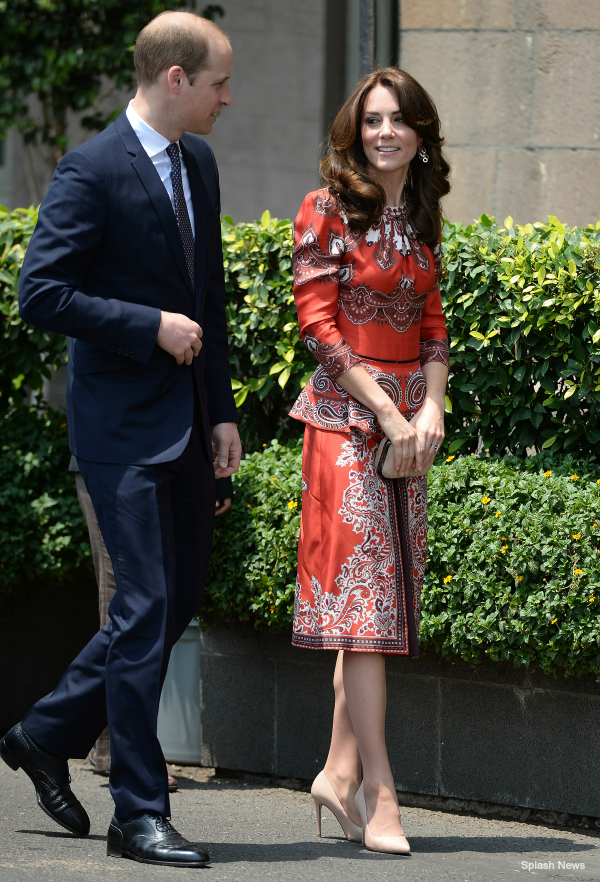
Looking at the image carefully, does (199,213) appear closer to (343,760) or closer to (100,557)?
(100,557)

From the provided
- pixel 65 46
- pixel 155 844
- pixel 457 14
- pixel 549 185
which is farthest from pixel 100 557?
pixel 65 46

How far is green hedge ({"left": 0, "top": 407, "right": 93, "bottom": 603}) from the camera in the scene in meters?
4.85

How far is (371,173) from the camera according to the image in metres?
3.55

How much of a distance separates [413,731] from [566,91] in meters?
3.66

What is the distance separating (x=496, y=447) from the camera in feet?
14.7

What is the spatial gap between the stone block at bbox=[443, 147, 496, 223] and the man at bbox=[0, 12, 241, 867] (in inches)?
129

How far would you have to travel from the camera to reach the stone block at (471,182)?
6.40 meters

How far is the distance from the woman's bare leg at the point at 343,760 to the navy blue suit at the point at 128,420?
584 millimetres

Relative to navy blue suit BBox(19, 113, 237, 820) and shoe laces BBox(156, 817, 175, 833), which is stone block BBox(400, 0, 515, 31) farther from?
shoe laces BBox(156, 817, 175, 833)

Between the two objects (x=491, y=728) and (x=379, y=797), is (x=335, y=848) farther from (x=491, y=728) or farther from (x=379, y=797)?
(x=491, y=728)

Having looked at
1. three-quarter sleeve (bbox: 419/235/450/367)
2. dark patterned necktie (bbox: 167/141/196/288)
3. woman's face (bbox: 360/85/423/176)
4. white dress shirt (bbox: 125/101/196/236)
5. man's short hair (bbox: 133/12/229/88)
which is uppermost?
man's short hair (bbox: 133/12/229/88)

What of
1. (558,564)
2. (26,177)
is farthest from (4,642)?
(26,177)

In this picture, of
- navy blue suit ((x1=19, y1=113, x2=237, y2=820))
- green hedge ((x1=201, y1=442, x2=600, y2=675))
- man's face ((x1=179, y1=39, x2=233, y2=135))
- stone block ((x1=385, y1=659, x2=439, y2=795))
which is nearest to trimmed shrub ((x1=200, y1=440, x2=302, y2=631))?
green hedge ((x1=201, y1=442, x2=600, y2=675))

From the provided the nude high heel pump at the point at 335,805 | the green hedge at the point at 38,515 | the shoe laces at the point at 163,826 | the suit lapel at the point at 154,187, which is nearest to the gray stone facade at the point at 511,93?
the green hedge at the point at 38,515
